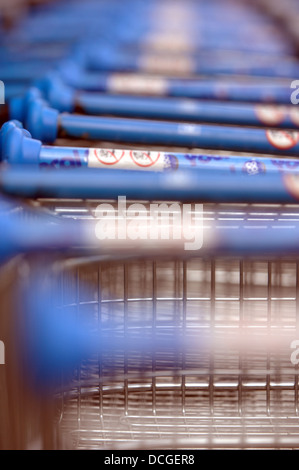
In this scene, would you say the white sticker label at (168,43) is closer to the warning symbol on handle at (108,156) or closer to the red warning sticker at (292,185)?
the warning symbol on handle at (108,156)

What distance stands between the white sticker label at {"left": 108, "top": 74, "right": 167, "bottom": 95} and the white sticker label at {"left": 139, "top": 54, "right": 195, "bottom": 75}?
340 mm

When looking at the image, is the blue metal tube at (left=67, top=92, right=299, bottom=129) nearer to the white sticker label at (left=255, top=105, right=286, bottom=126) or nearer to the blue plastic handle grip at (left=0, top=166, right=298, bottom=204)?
the white sticker label at (left=255, top=105, right=286, bottom=126)

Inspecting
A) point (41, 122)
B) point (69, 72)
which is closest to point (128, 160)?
point (41, 122)

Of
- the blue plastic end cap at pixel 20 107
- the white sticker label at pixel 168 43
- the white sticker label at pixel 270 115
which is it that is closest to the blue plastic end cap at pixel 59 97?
the blue plastic end cap at pixel 20 107

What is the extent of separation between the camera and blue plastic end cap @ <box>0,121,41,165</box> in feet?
3.44

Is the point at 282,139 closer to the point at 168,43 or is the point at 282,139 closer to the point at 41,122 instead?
the point at 41,122

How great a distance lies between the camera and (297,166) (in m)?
1.14

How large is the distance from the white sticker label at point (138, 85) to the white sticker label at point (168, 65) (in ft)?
1.12

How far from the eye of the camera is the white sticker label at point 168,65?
8.27 ft

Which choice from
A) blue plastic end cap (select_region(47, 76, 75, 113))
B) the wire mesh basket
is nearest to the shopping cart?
the wire mesh basket

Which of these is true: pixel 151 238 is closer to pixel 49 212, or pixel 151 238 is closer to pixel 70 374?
pixel 49 212

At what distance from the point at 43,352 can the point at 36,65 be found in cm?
176

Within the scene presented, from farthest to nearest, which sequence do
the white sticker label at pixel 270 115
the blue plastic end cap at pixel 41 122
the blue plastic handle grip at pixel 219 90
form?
the blue plastic handle grip at pixel 219 90 → the white sticker label at pixel 270 115 → the blue plastic end cap at pixel 41 122

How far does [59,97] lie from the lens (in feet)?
5.79
